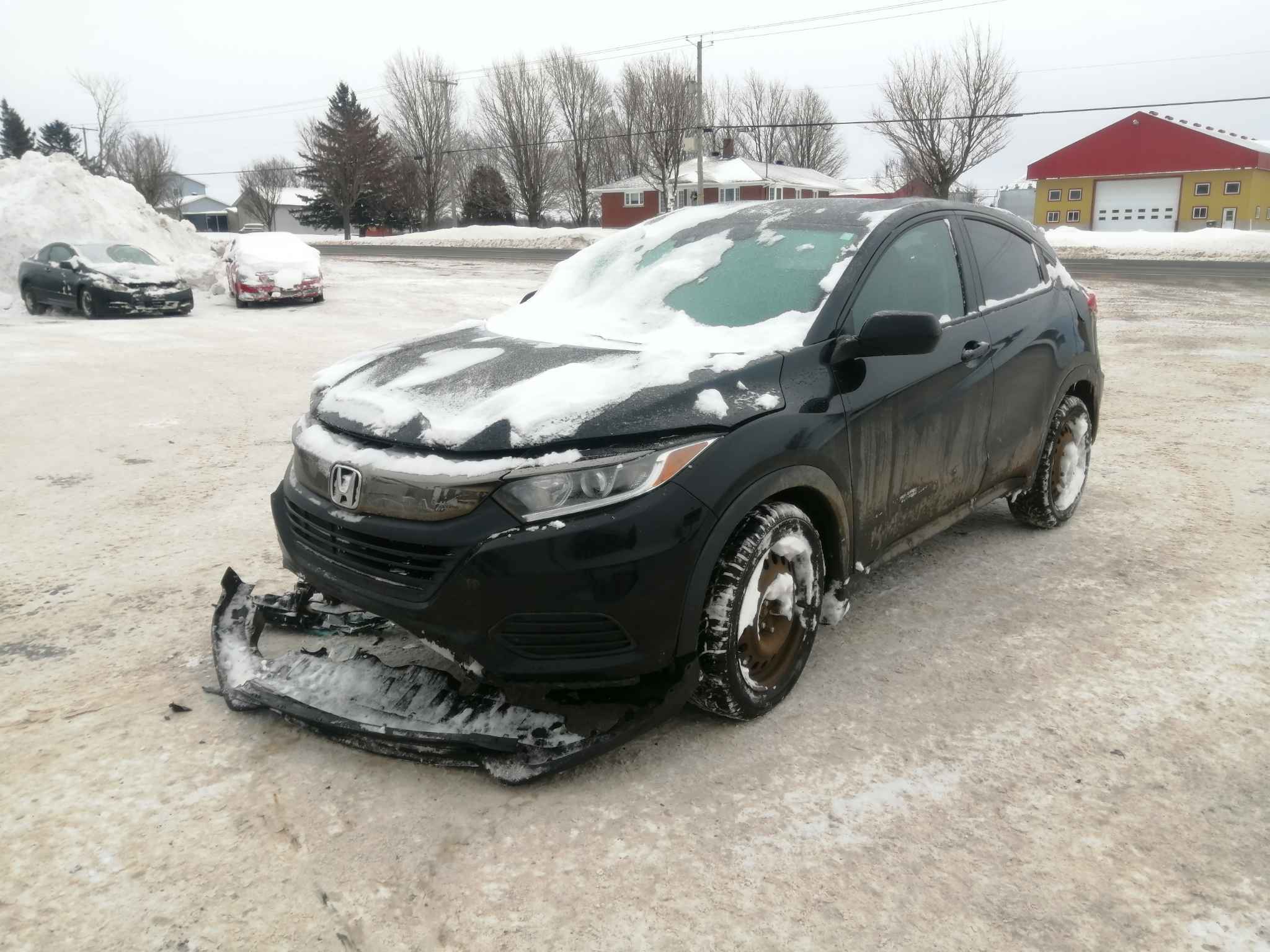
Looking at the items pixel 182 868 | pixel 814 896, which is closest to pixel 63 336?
pixel 182 868

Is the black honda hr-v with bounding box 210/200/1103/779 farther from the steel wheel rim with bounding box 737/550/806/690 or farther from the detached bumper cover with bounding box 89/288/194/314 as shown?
the detached bumper cover with bounding box 89/288/194/314

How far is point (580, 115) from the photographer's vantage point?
6391 centimetres

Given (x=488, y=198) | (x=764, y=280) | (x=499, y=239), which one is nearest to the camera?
(x=764, y=280)

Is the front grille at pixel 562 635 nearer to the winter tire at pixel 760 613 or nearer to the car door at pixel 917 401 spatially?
the winter tire at pixel 760 613

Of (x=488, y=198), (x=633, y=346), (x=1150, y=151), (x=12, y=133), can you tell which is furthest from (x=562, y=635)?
→ (x=12, y=133)

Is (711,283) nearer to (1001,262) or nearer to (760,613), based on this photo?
(760,613)

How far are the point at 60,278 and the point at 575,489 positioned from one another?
1768 cm

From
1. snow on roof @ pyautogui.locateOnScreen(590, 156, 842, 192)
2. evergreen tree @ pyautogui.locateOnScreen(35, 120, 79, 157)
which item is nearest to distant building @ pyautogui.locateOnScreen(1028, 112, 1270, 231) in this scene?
snow on roof @ pyautogui.locateOnScreen(590, 156, 842, 192)

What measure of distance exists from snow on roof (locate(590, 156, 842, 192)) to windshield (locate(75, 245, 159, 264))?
4043 centimetres

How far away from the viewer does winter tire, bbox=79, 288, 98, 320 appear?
1636cm

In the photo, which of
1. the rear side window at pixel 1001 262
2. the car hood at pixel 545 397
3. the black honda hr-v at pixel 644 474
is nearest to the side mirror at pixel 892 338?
the black honda hr-v at pixel 644 474

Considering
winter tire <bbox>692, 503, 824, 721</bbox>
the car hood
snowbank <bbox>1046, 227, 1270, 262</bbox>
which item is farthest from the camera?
snowbank <bbox>1046, 227, 1270, 262</bbox>

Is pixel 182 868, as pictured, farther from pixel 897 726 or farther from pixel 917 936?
pixel 897 726

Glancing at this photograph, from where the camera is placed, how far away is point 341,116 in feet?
206
